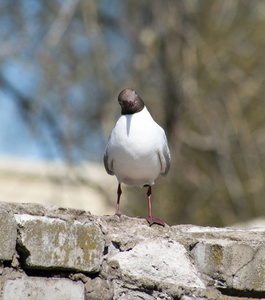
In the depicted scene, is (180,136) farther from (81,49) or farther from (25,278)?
(25,278)

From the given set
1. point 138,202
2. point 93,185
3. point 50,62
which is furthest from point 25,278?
point 138,202

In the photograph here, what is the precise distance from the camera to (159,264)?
8.08 feet

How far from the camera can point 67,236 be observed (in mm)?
2230

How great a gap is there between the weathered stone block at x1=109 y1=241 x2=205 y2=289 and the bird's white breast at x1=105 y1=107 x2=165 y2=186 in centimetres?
64

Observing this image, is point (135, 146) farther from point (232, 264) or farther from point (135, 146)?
point (232, 264)

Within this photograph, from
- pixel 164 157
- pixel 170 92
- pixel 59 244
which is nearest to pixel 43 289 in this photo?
pixel 59 244

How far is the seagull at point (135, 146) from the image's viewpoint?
3.05 metres

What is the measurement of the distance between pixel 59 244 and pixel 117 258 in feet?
0.98

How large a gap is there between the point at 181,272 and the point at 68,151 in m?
4.86

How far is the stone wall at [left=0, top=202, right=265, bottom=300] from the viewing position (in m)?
2.12

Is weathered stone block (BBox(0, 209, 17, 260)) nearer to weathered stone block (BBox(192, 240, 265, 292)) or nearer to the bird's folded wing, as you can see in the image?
weathered stone block (BBox(192, 240, 265, 292))

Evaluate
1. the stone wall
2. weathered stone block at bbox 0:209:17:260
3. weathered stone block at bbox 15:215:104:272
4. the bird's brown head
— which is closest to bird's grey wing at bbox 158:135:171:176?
the bird's brown head

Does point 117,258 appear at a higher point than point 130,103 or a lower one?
lower

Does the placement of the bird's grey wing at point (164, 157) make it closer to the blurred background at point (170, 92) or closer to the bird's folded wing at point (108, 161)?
the bird's folded wing at point (108, 161)
